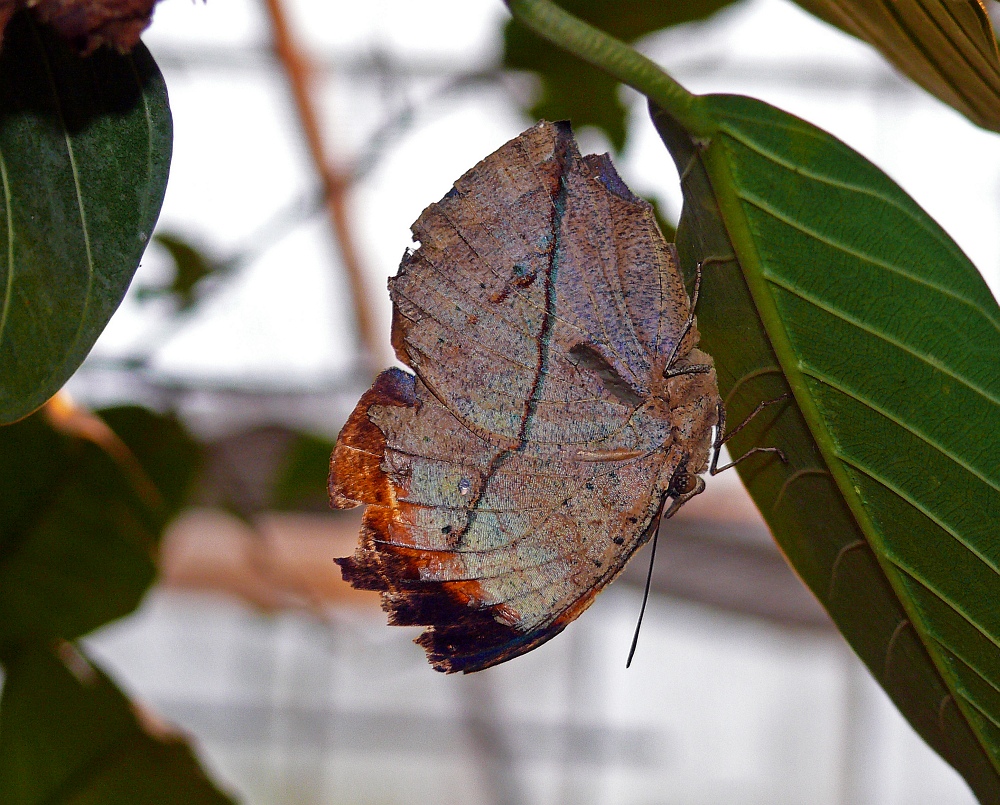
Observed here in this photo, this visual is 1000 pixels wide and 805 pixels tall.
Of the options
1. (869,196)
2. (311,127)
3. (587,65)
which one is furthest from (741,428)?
(311,127)

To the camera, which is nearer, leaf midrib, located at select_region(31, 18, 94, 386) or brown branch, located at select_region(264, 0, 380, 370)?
leaf midrib, located at select_region(31, 18, 94, 386)

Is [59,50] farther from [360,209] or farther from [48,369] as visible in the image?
[360,209]

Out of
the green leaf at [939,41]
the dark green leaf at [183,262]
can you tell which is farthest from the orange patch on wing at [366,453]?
the dark green leaf at [183,262]

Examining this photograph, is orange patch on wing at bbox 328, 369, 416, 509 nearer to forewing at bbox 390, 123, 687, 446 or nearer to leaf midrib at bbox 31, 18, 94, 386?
forewing at bbox 390, 123, 687, 446

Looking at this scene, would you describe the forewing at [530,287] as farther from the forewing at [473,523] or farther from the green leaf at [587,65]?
the green leaf at [587,65]

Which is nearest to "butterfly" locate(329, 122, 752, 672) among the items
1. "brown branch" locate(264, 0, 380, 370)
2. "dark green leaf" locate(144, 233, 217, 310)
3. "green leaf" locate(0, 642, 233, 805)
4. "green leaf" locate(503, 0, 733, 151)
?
"green leaf" locate(0, 642, 233, 805)

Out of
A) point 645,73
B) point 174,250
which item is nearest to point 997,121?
point 645,73
